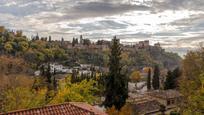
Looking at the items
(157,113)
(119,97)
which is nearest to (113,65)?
(119,97)

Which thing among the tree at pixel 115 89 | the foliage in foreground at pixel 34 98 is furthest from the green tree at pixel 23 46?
the foliage in foreground at pixel 34 98

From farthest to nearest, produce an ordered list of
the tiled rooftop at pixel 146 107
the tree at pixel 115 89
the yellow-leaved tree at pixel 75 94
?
the tiled rooftop at pixel 146 107 < the tree at pixel 115 89 < the yellow-leaved tree at pixel 75 94

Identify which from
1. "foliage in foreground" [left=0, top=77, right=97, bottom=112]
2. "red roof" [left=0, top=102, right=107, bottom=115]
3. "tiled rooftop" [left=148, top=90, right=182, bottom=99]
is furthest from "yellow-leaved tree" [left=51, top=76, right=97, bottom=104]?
"tiled rooftop" [left=148, top=90, right=182, bottom=99]

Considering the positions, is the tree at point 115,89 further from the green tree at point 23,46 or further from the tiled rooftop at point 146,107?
the green tree at point 23,46

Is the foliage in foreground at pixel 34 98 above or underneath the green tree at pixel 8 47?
underneath

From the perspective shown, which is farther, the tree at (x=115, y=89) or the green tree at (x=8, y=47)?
the green tree at (x=8, y=47)

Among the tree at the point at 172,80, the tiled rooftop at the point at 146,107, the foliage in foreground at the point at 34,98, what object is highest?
the foliage in foreground at the point at 34,98

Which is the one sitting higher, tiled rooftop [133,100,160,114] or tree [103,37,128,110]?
tree [103,37,128,110]

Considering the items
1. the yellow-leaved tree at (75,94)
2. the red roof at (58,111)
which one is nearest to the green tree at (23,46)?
the yellow-leaved tree at (75,94)

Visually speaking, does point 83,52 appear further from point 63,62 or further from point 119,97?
point 119,97

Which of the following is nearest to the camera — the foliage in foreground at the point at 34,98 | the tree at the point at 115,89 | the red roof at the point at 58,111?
the red roof at the point at 58,111

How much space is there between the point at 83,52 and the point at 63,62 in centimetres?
3093

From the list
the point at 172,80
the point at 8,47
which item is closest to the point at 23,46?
the point at 8,47

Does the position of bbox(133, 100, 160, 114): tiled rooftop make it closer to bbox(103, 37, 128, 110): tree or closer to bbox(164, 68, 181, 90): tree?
bbox(103, 37, 128, 110): tree
